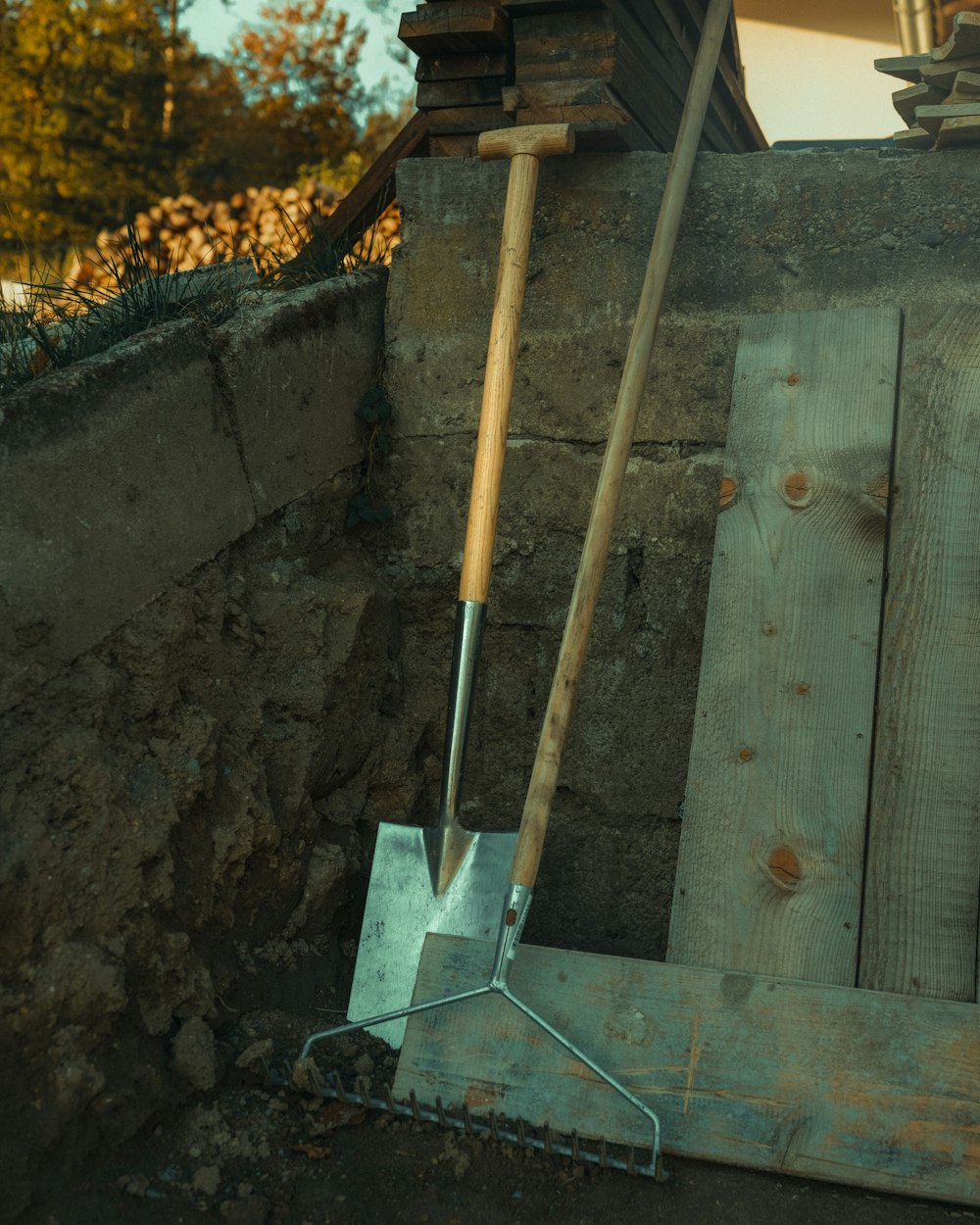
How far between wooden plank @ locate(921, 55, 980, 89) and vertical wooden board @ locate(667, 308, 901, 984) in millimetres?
626

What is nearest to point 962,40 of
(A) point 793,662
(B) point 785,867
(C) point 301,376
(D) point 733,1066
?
(A) point 793,662

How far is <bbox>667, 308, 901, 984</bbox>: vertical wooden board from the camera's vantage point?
1942 millimetres

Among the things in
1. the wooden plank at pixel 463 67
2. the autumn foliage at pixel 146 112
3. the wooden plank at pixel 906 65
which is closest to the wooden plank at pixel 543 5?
the wooden plank at pixel 463 67

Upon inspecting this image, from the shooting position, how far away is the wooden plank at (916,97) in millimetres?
2410

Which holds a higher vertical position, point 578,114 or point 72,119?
point 72,119

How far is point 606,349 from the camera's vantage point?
98.0 inches

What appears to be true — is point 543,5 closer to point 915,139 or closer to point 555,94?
point 555,94

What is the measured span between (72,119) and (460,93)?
1066 centimetres

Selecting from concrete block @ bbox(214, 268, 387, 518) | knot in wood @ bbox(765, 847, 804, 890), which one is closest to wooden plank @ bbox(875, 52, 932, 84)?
concrete block @ bbox(214, 268, 387, 518)

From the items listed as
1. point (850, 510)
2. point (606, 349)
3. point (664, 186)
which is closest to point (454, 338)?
point (606, 349)

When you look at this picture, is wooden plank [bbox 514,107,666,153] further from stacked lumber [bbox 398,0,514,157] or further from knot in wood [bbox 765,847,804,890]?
knot in wood [bbox 765,847,804,890]

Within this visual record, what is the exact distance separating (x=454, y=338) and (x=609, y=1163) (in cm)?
170

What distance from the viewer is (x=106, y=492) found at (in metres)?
1.94

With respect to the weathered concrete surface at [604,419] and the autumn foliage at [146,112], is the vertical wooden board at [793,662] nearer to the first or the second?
the weathered concrete surface at [604,419]
